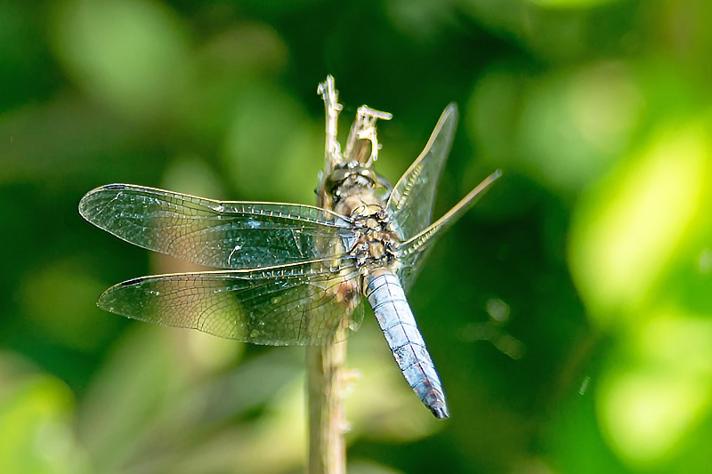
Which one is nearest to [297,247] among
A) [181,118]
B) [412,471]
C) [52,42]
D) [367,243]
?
[367,243]

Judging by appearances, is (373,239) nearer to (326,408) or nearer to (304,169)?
(326,408)

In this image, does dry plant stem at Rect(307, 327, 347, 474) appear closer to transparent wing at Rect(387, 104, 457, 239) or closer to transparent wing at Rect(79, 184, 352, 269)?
transparent wing at Rect(79, 184, 352, 269)

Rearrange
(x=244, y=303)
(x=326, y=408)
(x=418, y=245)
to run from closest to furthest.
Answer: (x=326, y=408), (x=244, y=303), (x=418, y=245)

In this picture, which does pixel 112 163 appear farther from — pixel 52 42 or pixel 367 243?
pixel 367 243

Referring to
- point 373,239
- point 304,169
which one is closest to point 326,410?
point 373,239

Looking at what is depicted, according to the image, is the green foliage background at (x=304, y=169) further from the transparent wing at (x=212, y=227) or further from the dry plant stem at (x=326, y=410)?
the dry plant stem at (x=326, y=410)

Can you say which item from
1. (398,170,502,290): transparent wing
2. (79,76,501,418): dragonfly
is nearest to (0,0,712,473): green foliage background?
(398,170,502,290): transparent wing
